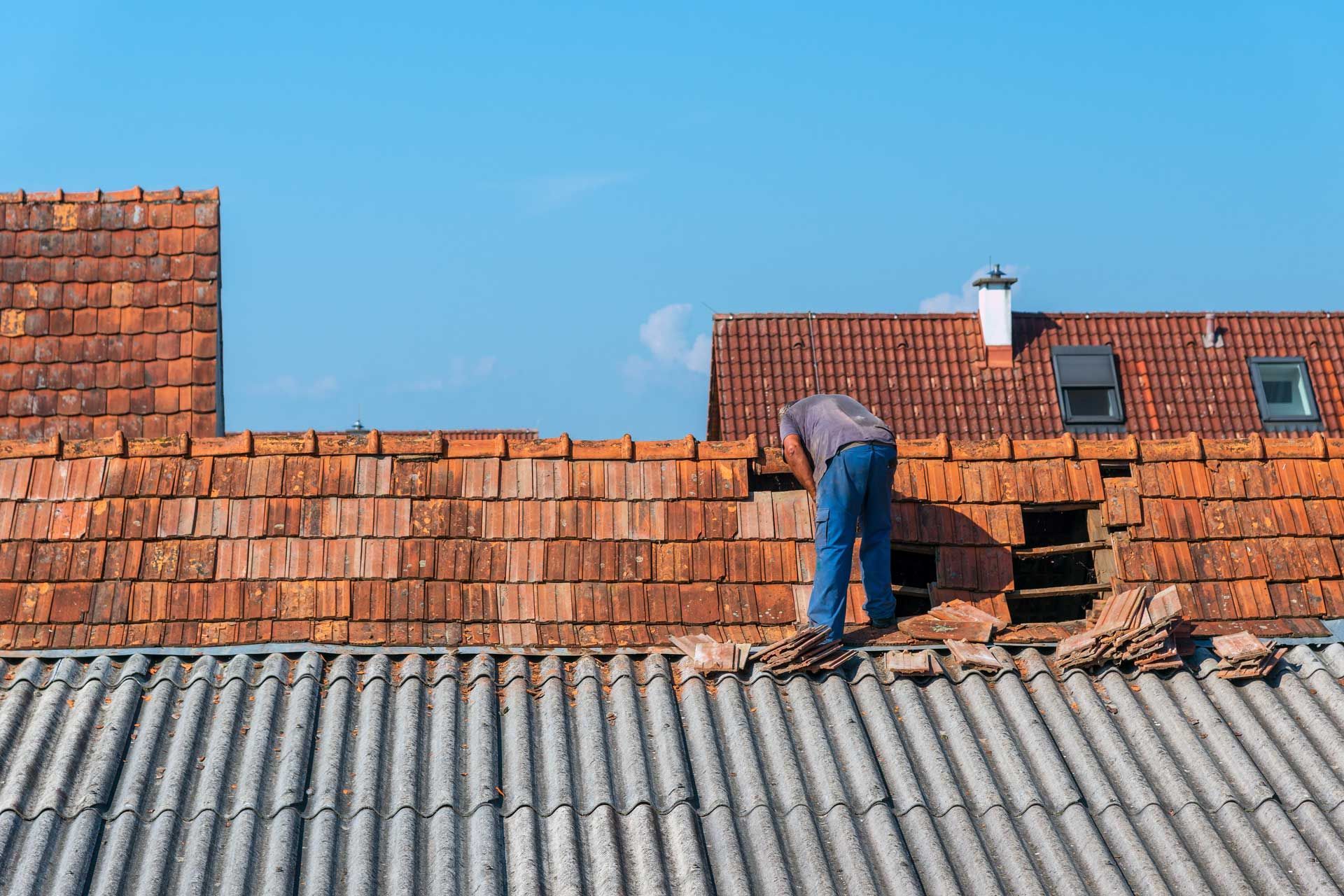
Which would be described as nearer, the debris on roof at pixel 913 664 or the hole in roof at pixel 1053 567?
the debris on roof at pixel 913 664

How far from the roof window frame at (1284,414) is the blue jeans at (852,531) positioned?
43.5 ft

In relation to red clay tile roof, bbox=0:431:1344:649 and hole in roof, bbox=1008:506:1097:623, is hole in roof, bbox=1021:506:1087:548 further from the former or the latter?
red clay tile roof, bbox=0:431:1344:649

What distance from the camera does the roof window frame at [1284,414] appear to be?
→ 18203 mm

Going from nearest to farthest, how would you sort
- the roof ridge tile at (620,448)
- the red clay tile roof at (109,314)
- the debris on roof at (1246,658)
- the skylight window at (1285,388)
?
the debris on roof at (1246,658), the roof ridge tile at (620,448), the red clay tile roof at (109,314), the skylight window at (1285,388)

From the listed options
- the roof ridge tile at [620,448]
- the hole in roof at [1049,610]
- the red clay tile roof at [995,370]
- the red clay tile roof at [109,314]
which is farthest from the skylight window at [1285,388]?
the red clay tile roof at [109,314]

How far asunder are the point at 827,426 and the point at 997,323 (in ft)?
40.7

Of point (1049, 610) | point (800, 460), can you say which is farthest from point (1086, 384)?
point (800, 460)

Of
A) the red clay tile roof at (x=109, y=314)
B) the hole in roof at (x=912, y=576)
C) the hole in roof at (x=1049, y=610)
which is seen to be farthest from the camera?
the red clay tile roof at (x=109, y=314)

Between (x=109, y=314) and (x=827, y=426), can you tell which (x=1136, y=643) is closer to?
(x=827, y=426)

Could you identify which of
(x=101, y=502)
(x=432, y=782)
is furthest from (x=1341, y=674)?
(x=101, y=502)

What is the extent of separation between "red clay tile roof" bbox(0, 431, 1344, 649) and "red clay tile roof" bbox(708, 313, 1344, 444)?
9.67 m

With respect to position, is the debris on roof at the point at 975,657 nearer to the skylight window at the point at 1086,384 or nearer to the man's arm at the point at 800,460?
the man's arm at the point at 800,460

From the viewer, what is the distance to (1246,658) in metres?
6.02

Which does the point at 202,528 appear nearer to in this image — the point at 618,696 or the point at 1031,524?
the point at 618,696
